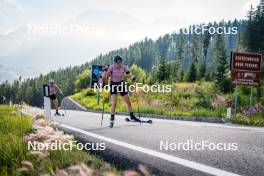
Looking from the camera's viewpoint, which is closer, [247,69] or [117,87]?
[117,87]

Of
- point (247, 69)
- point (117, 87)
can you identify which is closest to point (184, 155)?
point (117, 87)

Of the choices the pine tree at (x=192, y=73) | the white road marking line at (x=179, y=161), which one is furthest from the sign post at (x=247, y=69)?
the pine tree at (x=192, y=73)

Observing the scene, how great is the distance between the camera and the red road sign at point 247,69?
15.9m

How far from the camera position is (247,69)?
15.9 m

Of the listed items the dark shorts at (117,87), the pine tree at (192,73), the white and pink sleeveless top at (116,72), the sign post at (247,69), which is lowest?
the dark shorts at (117,87)

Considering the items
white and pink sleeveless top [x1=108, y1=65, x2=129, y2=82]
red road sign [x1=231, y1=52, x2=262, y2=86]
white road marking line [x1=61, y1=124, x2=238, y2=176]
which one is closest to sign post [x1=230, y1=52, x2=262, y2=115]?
red road sign [x1=231, y1=52, x2=262, y2=86]

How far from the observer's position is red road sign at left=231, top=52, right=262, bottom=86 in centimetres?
1585

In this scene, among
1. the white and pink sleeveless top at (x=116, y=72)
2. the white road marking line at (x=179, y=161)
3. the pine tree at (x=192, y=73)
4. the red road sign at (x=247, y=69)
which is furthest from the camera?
the pine tree at (x=192, y=73)

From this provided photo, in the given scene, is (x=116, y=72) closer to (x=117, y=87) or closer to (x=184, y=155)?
(x=117, y=87)

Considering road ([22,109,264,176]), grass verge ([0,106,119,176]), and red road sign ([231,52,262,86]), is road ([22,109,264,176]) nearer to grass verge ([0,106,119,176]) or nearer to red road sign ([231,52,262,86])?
grass verge ([0,106,119,176])

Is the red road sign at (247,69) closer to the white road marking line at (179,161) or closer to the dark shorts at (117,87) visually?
the dark shorts at (117,87)

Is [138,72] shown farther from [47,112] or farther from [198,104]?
[47,112]

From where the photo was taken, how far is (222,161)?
15.6ft

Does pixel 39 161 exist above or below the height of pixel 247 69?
below
